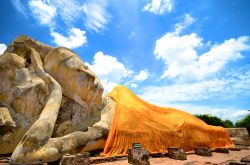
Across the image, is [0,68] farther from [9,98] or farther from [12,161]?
[12,161]

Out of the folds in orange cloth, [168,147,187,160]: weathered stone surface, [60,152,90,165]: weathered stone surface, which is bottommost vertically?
[60,152,90,165]: weathered stone surface

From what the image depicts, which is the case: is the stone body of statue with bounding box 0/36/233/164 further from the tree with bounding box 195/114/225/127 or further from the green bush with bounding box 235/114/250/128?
the green bush with bounding box 235/114/250/128

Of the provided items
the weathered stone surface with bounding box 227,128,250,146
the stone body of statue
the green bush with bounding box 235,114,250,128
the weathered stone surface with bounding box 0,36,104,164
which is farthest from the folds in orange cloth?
the green bush with bounding box 235,114,250,128

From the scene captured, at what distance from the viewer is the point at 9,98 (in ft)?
30.0

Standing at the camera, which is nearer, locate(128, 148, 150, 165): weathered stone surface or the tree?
Answer: locate(128, 148, 150, 165): weathered stone surface

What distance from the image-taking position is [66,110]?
9664 mm

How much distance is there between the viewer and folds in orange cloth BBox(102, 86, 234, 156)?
9336 mm

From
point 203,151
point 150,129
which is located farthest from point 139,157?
point 203,151

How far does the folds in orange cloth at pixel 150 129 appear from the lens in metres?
9.34

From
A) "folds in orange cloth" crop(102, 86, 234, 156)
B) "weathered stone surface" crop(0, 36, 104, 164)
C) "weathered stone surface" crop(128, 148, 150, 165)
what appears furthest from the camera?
"folds in orange cloth" crop(102, 86, 234, 156)

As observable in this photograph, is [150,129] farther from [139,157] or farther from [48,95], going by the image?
[48,95]

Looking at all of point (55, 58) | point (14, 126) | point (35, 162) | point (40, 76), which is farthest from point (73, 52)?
point (35, 162)

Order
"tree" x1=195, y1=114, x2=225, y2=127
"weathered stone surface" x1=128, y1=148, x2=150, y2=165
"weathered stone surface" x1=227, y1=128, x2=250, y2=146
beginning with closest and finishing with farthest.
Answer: "weathered stone surface" x1=128, y1=148, x2=150, y2=165 < "weathered stone surface" x1=227, y1=128, x2=250, y2=146 < "tree" x1=195, y1=114, x2=225, y2=127

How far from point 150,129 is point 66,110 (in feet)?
13.4
